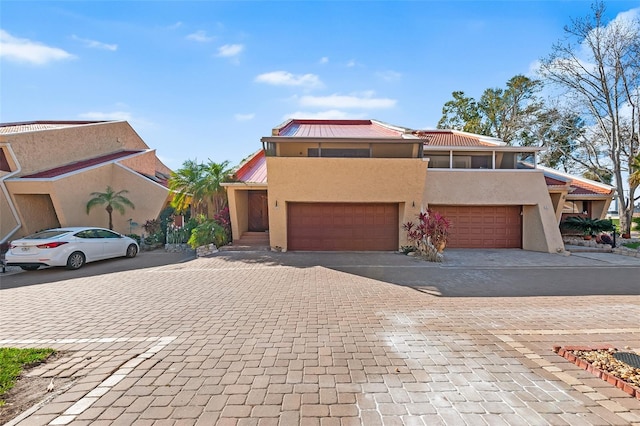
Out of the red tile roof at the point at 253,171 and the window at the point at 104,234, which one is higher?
the red tile roof at the point at 253,171

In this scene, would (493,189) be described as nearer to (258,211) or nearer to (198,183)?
(258,211)

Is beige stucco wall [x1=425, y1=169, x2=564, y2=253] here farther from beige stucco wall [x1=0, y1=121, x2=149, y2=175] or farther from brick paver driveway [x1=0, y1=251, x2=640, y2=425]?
beige stucco wall [x1=0, y1=121, x2=149, y2=175]

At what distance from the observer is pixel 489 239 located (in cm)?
1557

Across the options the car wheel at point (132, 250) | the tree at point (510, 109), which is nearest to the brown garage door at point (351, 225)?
the car wheel at point (132, 250)

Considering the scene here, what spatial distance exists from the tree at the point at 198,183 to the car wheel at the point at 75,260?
512 cm

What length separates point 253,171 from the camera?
1673 centimetres

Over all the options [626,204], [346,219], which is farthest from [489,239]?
[626,204]

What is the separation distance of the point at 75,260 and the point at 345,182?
10470 millimetres

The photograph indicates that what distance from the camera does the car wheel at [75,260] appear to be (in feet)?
34.3

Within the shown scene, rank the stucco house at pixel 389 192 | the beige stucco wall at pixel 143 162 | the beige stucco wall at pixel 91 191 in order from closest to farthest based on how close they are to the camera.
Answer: the stucco house at pixel 389 192 < the beige stucco wall at pixel 91 191 < the beige stucco wall at pixel 143 162

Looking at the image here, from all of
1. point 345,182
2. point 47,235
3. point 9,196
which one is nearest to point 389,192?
point 345,182

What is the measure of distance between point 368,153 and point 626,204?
58.8 feet

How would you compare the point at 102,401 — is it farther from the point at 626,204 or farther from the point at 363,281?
the point at 626,204

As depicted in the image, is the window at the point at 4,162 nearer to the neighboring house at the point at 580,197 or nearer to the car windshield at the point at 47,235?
the car windshield at the point at 47,235
